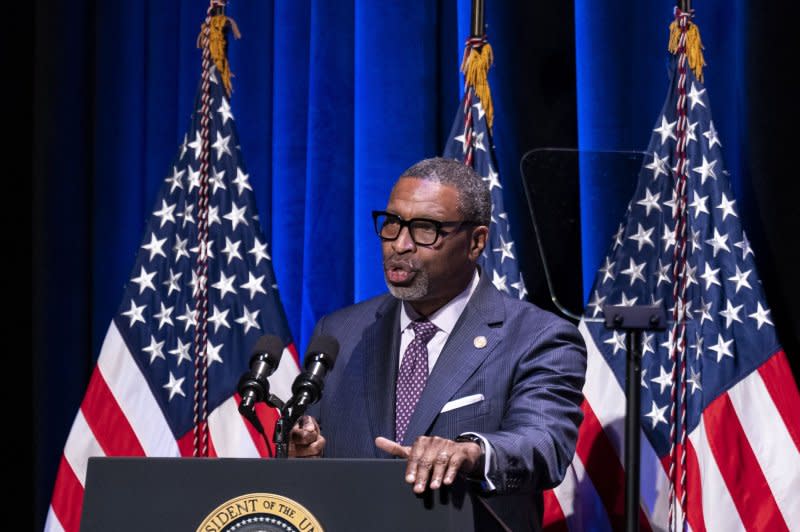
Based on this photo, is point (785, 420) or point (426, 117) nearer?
point (785, 420)

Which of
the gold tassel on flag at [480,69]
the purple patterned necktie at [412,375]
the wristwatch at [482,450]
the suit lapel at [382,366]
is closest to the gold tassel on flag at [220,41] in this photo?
the gold tassel on flag at [480,69]

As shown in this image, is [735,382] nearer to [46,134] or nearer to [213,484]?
[213,484]

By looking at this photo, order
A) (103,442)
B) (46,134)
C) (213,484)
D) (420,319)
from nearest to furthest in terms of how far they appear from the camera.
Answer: (213,484), (420,319), (103,442), (46,134)

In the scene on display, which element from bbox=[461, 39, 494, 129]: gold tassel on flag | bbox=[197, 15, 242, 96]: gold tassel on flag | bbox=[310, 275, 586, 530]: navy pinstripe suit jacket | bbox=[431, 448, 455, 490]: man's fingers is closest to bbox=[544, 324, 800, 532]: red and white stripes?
bbox=[310, 275, 586, 530]: navy pinstripe suit jacket

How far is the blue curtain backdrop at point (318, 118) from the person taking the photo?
10.6ft

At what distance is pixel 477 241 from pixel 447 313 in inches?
7.8

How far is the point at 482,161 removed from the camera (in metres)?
3.15

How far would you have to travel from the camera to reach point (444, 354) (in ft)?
7.94

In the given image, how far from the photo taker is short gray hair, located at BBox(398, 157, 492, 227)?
8.45ft

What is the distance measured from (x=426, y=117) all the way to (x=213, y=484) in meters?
2.06

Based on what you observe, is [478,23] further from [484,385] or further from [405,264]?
[484,385]

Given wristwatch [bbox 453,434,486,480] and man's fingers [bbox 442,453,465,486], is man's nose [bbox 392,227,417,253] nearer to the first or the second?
wristwatch [bbox 453,434,486,480]

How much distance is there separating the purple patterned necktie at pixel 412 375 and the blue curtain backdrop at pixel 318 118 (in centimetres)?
68

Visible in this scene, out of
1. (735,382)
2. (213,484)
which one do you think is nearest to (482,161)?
(735,382)
